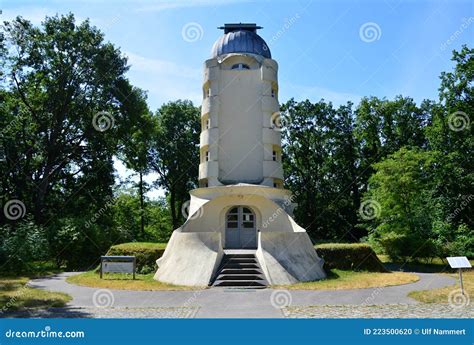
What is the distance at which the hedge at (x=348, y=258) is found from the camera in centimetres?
1891

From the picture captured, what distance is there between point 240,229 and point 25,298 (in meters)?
10.7

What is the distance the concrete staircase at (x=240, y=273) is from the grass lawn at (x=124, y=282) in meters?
1.23

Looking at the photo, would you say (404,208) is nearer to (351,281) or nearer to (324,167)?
(351,281)

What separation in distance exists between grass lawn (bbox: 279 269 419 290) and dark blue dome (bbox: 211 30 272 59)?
1357 cm

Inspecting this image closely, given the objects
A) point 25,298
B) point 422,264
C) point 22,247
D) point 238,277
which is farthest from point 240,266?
point 422,264

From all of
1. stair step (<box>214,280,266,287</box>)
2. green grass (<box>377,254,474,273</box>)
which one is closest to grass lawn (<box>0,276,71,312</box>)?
stair step (<box>214,280,266,287</box>)

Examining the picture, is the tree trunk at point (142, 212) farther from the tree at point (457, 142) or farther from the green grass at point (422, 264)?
the tree at point (457, 142)

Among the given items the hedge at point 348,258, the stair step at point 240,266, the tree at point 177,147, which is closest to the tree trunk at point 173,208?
the tree at point 177,147

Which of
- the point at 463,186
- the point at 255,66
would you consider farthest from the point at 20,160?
the point at 463,186

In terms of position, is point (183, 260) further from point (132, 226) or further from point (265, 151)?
point (132, 226)

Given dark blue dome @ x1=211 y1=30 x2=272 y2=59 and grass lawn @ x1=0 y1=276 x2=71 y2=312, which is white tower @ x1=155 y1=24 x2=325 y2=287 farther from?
grass lawn @ x1=0 y1=276 x2=71 y2=312

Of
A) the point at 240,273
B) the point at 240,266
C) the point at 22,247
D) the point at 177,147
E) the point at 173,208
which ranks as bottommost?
the point at 240,273

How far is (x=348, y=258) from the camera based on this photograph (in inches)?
749

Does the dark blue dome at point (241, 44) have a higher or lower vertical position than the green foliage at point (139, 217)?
higher
